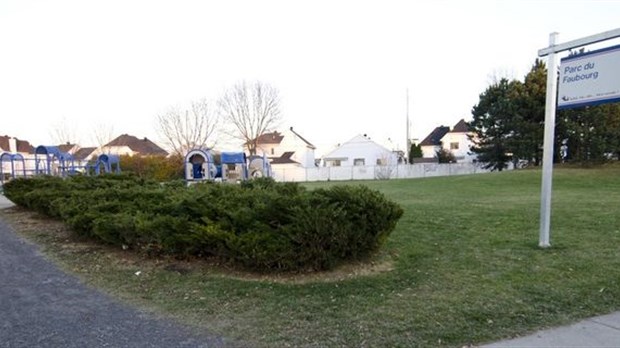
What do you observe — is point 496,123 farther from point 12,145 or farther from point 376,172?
point 12,145

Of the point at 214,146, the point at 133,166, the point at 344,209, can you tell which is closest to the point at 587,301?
the point at 344,209

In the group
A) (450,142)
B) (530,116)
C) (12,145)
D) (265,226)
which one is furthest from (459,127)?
(12,145)

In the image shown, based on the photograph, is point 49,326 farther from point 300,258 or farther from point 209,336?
point 300,258

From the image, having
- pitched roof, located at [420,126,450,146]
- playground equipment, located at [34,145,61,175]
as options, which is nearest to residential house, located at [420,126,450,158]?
pitched roof, located at [420,126,450,146]

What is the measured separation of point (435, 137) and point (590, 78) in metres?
67.3

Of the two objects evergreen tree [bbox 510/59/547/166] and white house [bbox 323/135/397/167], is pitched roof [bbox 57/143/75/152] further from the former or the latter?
evergreen tree [bbox 510/59/547/166]

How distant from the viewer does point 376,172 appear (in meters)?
44.0

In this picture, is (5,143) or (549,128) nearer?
(549,128)

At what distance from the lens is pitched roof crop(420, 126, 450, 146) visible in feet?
228

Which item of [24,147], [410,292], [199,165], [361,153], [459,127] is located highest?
[459,127]

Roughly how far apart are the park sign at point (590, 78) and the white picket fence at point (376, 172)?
37.0 meters

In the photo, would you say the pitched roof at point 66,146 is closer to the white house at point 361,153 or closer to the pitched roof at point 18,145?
the pitched roof at point 18,145

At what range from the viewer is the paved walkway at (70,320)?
139 inches

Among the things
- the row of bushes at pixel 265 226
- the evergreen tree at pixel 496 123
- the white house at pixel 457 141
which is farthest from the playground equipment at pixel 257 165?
Answer: the white house at pixel 457 141
